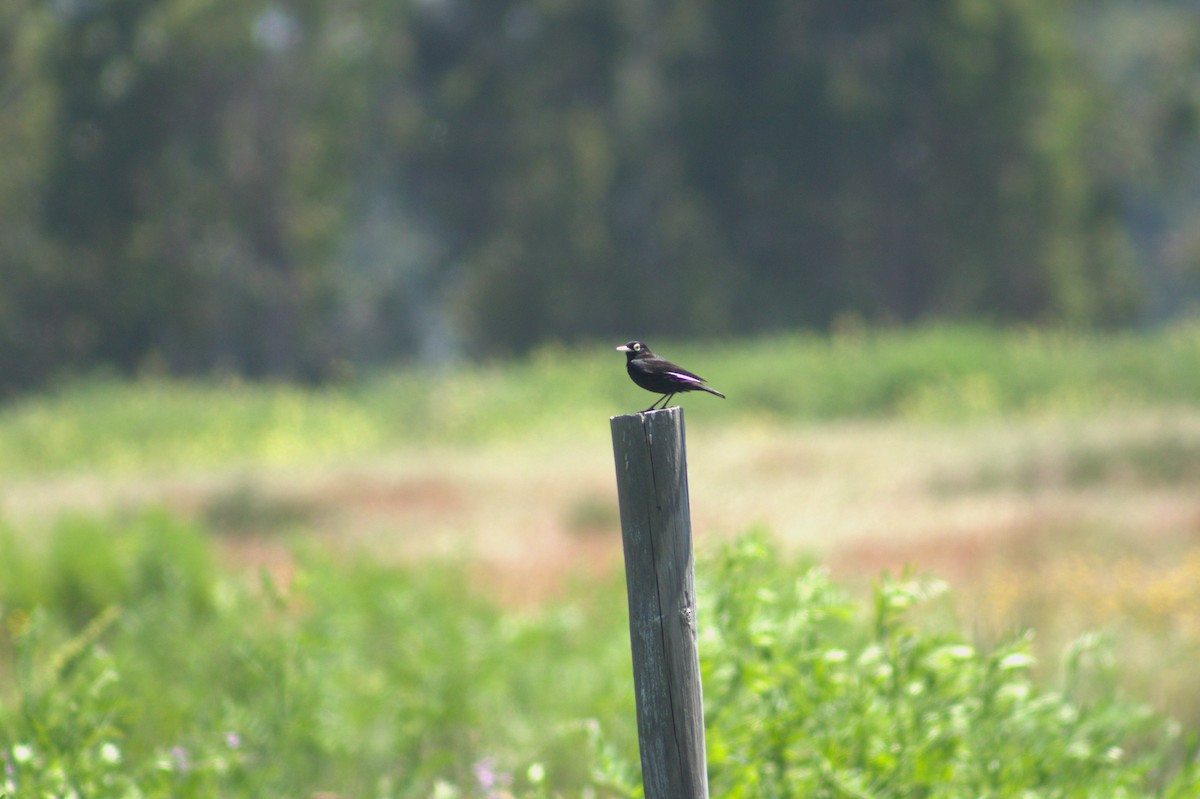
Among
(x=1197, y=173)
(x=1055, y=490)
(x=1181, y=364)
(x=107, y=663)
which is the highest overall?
(x=1197, y=173)

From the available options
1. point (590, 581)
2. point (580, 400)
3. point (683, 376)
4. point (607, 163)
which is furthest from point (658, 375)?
point (607, 163)

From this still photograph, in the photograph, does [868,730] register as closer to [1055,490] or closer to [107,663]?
[107,663]

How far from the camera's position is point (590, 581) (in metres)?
9.55

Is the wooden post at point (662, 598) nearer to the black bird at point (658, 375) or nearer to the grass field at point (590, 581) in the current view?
the black bird at point (658, 375)

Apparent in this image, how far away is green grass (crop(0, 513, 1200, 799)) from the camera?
13.1ft

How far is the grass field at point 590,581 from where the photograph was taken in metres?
4.12

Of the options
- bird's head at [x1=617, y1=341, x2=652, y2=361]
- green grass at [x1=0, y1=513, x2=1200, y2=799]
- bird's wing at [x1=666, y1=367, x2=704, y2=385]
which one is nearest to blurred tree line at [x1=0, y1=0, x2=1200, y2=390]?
green grass at [x1=0, y1=513, x2=1200, y2=799]

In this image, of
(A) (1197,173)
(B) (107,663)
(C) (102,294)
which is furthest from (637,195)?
(A) (1197,173)

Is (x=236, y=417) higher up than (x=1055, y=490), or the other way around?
(x=236, y=417)

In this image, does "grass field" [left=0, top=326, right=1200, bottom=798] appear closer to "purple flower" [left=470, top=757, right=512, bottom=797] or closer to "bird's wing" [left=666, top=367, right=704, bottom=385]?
"purple flower" [left=470, top=757, right=512, bottom=797]

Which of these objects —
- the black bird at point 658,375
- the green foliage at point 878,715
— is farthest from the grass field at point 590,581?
the black bird at point 658,375

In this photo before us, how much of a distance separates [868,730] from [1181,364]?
1727cm

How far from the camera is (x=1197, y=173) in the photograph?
54750 millimetres

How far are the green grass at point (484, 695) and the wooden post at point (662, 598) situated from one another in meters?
0.43
